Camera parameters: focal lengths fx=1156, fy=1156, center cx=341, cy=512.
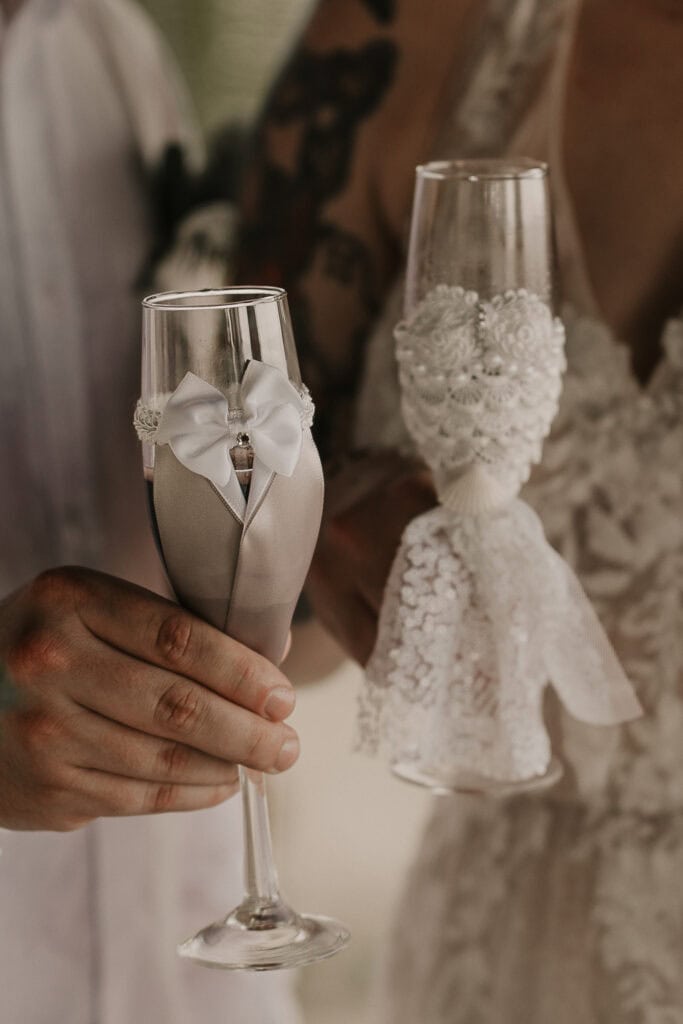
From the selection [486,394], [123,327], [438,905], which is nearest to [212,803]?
[486,394]

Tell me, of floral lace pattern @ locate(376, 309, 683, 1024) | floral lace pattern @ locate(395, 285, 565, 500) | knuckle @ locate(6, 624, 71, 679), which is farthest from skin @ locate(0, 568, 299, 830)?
floral lace pattern @ locate(376, 309, 683, 1024)

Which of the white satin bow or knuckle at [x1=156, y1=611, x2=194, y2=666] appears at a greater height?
the white satin bow

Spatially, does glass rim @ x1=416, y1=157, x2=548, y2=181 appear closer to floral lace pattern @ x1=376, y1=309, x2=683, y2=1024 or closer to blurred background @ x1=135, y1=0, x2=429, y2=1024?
floral lace pattern @ x1=376, y1=309, x2=683, y2=1024

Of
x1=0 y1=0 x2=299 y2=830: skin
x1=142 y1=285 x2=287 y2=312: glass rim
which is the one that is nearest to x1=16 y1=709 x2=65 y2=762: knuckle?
x1=0 y1=0 x2=299 y2=830: skin

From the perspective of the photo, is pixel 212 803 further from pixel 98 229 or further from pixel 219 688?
pixel 98 229

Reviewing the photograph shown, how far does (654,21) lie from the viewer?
0.66 meters

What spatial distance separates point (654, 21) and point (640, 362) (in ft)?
0.68

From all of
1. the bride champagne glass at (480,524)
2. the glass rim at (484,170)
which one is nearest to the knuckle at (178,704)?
the bride champagne glass at (480,524)

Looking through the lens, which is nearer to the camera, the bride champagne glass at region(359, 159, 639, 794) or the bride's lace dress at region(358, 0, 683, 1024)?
the bride champagne glass at region(359, 159, 639, 794)

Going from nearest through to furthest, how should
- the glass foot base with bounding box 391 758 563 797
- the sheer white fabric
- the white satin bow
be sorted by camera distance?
the white satin bow → the glass foot base with bounding box 391 758 563 797 → the sheer white fabric

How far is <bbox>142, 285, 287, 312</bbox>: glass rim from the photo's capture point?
0.34 m

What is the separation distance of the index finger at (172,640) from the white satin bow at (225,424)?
0.05m

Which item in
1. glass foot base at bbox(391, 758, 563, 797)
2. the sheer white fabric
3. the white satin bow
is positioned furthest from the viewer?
the sheer white fabric

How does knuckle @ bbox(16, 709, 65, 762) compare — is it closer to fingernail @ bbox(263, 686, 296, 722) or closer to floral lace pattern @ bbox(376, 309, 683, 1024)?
fingernail @ bbox(263, 686, 296, 722)
